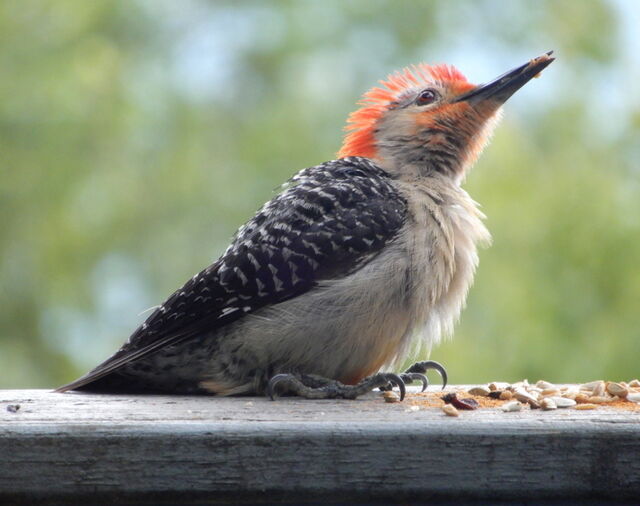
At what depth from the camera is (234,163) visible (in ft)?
37.1

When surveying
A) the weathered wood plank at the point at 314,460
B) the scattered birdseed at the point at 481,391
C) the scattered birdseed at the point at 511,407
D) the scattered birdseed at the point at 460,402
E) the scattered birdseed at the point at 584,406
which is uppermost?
the scattered birdseed at the point at 481,391

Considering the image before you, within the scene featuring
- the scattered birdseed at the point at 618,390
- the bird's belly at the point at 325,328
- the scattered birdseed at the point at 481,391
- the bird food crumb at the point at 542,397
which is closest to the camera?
the bird food crumb at the point at 542,397

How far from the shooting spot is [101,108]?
10.5 metres

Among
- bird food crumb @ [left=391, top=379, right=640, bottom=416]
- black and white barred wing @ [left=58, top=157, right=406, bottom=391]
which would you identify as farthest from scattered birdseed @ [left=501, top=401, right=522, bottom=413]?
black and white barred wing @ [left=58, top=157, right=406, bottom=391]

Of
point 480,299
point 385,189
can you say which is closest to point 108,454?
point 385,189

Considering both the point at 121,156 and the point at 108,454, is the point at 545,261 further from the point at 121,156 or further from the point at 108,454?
the point at 108,454

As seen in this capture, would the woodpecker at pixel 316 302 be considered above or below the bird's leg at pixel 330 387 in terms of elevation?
above

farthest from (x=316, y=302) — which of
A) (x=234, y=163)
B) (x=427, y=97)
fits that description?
(x=234, y=163)

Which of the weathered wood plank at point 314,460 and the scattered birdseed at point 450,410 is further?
the scattered birdseed at point 450,410

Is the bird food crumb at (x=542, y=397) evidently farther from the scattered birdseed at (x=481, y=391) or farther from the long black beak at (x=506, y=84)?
the long black beak at (x=506, y=84)

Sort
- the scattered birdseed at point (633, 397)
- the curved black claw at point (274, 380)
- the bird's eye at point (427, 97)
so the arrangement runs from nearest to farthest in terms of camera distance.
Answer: the scattered birdseed at point (633, 397) → the curved black claw at point (274, 380) → the bird's eye at point (427, 97)

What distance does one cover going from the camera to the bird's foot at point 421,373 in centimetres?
419

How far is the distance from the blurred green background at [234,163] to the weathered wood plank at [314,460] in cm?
568

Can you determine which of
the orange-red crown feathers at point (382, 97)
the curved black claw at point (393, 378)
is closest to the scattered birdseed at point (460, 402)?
the curved black claw at point (393, 378)
